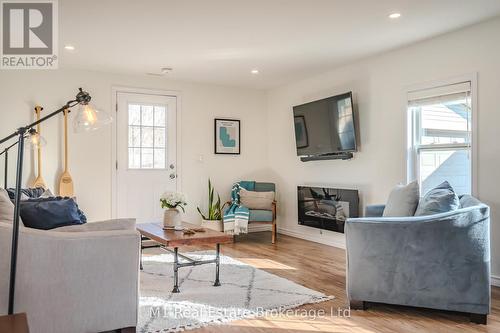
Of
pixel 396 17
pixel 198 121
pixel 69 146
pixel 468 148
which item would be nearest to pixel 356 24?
pixel 396 17

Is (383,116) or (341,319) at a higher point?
(383,116)

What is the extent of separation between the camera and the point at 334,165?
544cm

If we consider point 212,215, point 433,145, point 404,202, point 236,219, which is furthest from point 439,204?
point 212,215

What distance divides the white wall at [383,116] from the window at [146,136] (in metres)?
1.85

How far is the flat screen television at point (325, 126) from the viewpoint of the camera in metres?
4.94

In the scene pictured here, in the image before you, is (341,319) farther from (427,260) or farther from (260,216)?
(260,216)

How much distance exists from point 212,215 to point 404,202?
340 cm

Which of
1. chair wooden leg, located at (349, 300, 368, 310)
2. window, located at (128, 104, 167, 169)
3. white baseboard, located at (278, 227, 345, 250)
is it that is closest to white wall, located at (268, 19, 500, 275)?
white baseboard, located at (278, 227, 345, 250)

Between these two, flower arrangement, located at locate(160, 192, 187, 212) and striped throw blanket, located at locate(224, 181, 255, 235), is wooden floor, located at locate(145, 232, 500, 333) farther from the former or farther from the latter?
striped throw blanket, located at locate(224, 181, 255, 235)

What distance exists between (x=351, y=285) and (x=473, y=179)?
1706mm

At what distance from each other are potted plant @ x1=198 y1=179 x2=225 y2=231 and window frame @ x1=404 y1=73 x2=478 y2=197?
2823 mm

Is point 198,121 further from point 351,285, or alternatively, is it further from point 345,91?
point 351,285

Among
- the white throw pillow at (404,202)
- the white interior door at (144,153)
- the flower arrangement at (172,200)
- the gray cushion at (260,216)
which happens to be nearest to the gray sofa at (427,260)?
the white throw pillow at (404,202)

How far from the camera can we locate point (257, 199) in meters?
5.89
